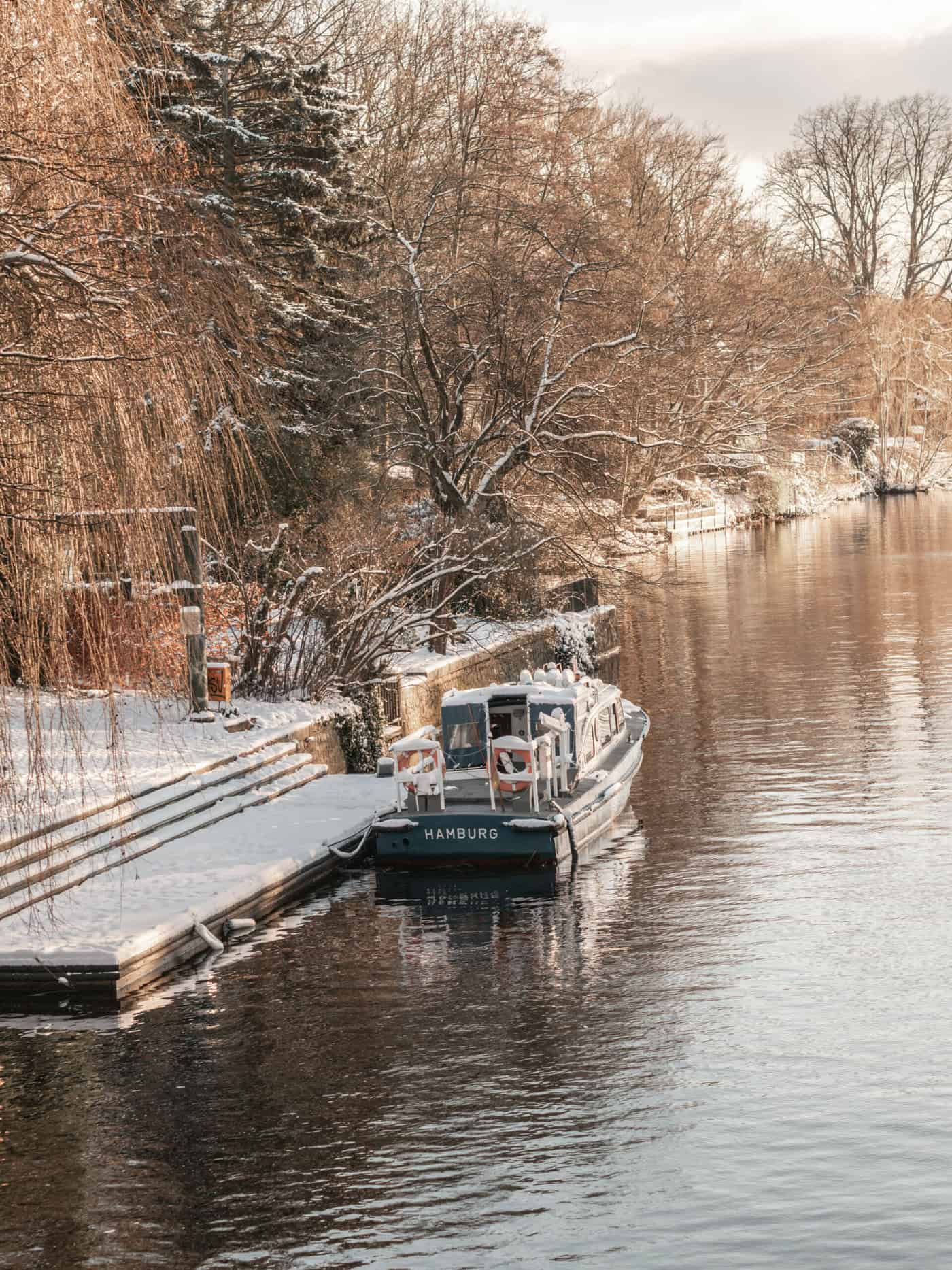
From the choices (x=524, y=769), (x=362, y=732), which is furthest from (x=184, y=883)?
(x=362, y=732)

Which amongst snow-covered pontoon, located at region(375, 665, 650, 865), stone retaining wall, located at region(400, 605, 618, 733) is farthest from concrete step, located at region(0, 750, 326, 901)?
stone retaining wall, located at region(400, 605, 618, 733)

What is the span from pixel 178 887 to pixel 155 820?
1668 millimetres

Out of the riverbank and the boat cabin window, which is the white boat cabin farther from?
the riverbank

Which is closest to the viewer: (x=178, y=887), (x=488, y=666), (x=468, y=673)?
(x=178, y=887)

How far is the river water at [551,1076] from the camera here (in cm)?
930

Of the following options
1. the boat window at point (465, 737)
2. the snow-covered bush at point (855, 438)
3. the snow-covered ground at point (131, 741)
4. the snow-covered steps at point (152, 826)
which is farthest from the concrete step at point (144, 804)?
the snow-covered bush at point (855, 438)

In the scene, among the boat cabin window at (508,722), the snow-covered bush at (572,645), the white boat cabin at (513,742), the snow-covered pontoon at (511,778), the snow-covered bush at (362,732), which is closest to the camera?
the snow-covered pontoon at (511,778)

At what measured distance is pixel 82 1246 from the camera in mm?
9102

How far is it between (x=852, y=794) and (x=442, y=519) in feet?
35.8

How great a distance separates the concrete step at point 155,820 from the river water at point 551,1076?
5.51 feet

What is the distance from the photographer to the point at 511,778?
18.8 m

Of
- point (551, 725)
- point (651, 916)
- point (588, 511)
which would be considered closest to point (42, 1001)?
point (651, 916)

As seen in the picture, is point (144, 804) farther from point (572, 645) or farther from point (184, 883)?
point (572, 645)

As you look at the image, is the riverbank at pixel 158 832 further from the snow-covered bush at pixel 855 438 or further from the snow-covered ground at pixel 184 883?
the snow-covered bush at pixel 855 438
